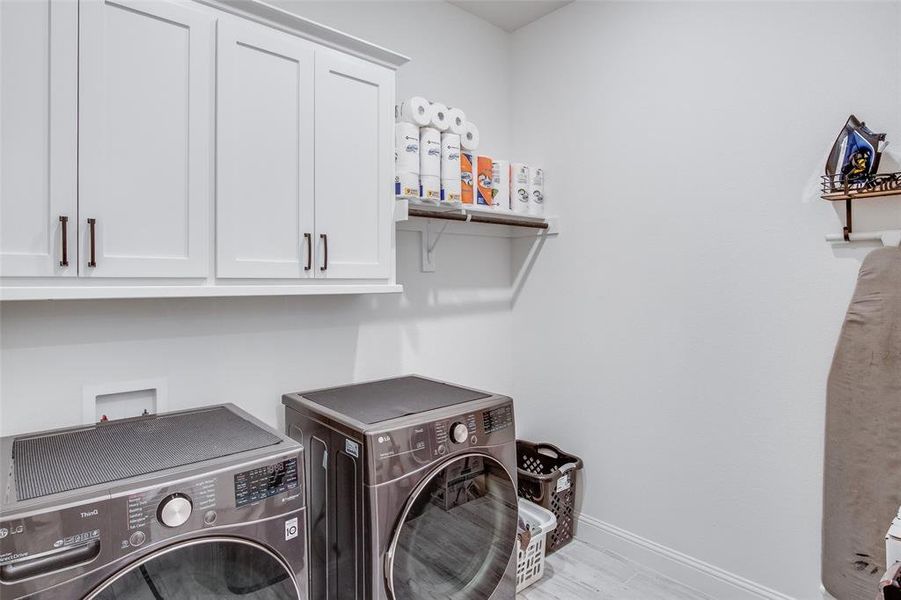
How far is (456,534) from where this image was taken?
5.37 ft

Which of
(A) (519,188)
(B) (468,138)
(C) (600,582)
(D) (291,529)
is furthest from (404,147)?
(C) (600,582)

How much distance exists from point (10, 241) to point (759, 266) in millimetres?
2313

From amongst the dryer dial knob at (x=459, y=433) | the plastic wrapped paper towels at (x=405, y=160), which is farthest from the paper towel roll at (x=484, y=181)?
the dryer dial knob at (x=459, y=433)

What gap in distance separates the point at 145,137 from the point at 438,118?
1.08 m

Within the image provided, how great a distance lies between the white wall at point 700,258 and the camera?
175 centimetres

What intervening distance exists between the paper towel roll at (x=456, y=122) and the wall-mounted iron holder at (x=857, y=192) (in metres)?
1.33

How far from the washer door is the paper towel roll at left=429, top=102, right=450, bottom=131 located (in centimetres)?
129

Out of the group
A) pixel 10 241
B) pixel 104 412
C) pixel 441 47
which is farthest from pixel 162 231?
pixel 441 47

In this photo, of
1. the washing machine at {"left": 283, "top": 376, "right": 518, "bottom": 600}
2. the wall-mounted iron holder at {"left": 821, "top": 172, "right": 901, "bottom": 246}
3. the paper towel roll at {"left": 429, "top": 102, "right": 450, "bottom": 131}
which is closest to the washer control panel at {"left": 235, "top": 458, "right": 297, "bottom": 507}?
the washing machine at {"left": 283, "top": 376, "right": 518, "bottom": 600}

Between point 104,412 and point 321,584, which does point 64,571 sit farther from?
point 321,584

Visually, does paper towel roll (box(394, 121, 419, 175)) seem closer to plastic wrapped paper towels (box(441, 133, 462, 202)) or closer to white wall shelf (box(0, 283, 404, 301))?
plastic wrapped paper towels (box(441, 133, 462, 202))

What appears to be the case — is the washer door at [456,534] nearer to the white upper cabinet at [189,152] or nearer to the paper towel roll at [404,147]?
the white upper cabinet at [189,152]

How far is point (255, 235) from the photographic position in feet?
4.94

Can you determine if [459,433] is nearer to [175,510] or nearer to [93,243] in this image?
[175,510]
